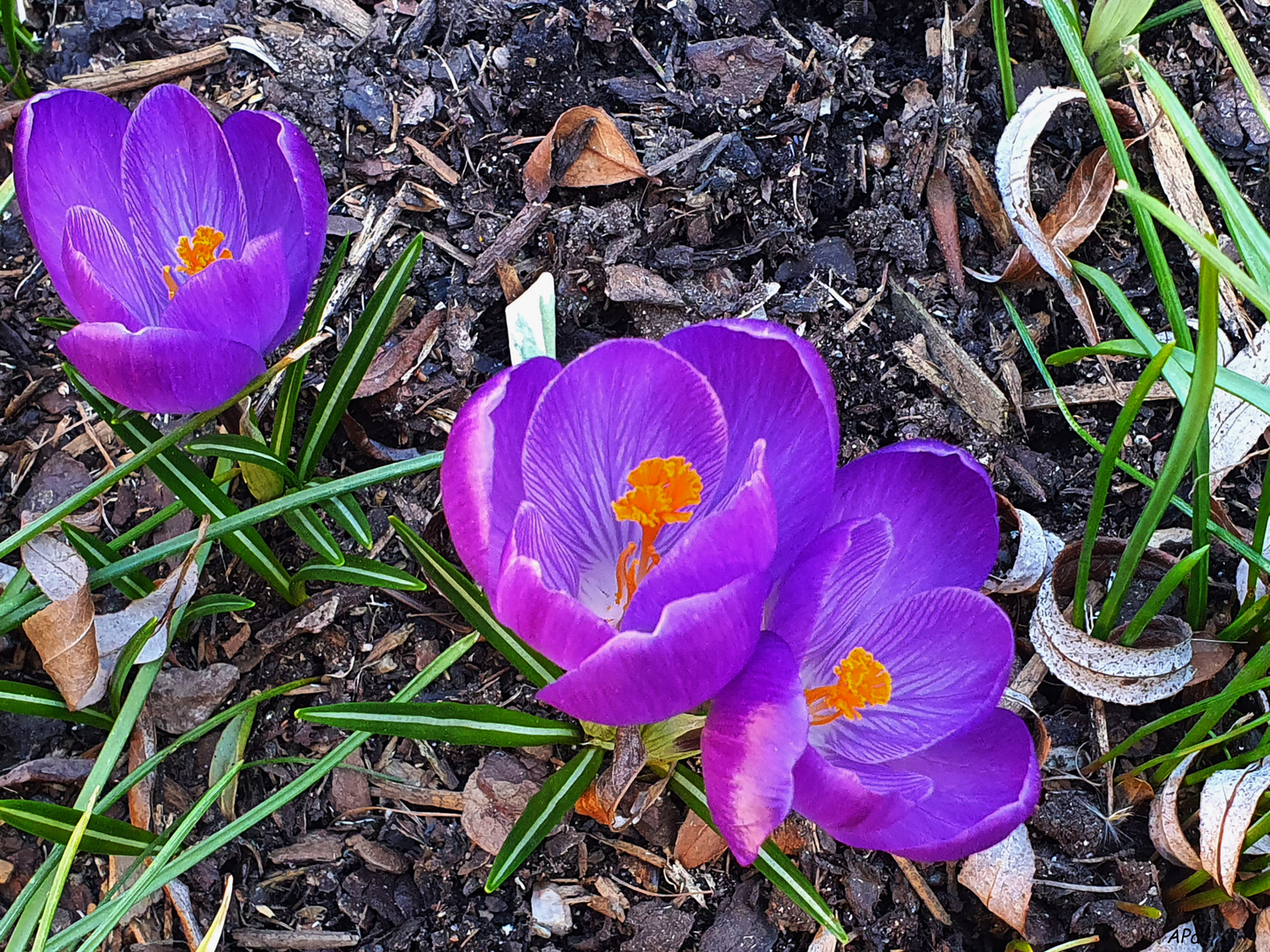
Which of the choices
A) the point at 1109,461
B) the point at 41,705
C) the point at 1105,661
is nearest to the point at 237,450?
the point at 41,705

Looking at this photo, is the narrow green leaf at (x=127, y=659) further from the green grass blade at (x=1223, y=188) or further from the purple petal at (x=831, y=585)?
the green grass blade at (x=1223, y=188)

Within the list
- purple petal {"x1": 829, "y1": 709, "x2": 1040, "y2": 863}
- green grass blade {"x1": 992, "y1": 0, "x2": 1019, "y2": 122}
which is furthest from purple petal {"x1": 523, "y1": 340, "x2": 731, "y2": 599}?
green grass blade {"x1": 992, "y1": 0, "x2": 1019, "y2": 122}

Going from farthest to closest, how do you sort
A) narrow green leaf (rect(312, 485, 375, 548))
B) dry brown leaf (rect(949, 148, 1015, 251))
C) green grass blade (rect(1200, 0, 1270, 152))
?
dry brown leaf (rect(949, 148, 1015, 251)) < narrow green leaf (rect(312, 485, 375, 548)) < green grass blade (rect(1200, 0, 1270, 152))

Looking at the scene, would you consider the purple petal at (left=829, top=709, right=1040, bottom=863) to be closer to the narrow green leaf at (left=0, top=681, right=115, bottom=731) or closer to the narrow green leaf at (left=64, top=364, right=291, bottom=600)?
the narrow green leaf at (left=64, top=364, right=291, bottom=600)

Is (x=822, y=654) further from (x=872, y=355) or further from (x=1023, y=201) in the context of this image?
(x=1023, y=201)

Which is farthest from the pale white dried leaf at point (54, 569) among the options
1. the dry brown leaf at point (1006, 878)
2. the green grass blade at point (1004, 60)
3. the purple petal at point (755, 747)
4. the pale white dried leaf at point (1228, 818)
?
the green grass blade at point (1004, 60)
